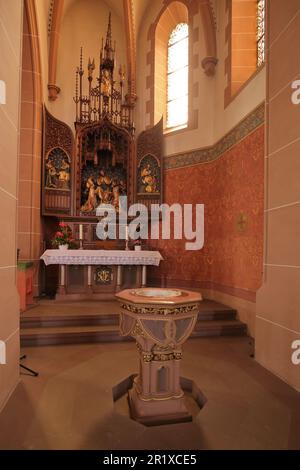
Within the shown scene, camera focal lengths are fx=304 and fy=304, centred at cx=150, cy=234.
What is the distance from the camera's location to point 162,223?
294 inches

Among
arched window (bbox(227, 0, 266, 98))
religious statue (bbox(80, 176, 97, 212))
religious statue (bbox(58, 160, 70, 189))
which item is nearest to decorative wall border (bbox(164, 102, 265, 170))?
arched window (bbox(227, 0, 266, 98))

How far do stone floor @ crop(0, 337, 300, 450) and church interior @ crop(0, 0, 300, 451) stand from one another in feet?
0.05

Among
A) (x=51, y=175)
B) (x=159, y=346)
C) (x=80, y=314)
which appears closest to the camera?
(x=159, y=346)

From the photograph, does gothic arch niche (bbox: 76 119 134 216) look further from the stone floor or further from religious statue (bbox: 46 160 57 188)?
the stone floor

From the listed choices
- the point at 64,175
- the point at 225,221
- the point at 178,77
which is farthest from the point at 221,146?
the point at 64,175

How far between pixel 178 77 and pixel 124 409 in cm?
777

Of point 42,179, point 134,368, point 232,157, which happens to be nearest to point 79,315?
point 134,368

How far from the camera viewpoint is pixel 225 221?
243 inches

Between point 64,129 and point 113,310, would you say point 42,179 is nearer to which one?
point 64,129

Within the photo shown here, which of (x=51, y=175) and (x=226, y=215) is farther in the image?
(x=51, y=175)

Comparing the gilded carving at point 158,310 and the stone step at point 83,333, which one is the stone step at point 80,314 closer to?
the stone step at point 83,333

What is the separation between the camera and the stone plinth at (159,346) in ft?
8.35

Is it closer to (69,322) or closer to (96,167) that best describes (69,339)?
(69,322)

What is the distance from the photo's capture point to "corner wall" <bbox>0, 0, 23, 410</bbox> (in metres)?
2.83
